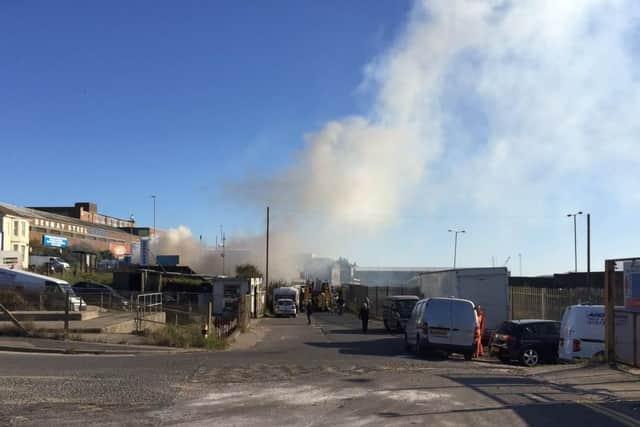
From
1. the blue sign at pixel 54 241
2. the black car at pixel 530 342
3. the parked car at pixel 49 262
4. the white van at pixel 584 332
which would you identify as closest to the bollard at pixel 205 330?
the black car at pixel 530 342

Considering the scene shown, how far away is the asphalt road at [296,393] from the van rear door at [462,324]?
318 cm

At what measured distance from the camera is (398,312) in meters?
32.9

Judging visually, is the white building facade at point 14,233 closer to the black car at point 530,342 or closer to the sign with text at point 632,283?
the black car at point 530,342

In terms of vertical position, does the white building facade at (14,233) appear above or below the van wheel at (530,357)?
above

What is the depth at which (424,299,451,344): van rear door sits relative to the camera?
66.9ft

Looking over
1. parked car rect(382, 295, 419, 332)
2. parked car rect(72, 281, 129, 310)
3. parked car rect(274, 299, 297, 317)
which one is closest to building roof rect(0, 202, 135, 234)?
parked car rect(274, 299, 297, 317)

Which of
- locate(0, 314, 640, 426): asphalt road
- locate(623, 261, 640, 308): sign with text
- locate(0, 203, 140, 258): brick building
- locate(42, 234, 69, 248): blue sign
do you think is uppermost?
locate(0, 203, 140, 258): brick building

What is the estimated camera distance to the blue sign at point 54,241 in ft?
301

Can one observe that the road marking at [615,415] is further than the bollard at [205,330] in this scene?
No

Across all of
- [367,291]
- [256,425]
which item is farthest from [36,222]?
[256,425]

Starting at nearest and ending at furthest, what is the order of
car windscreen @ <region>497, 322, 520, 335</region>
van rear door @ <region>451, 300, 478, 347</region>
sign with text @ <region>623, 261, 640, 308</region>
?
sign with text @ <region>623, 261, 640, 308</region>, car windscreen @ <region>497, 322, 520, 335</region>, van rear door @ <region>451, 300, 478, 347</region>

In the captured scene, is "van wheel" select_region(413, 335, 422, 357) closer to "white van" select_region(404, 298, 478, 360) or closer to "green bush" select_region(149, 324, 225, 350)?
"white van" select_region(404, 298, 478, 360)

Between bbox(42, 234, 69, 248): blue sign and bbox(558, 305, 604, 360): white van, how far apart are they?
85.0 metres

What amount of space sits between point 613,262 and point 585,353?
337 centimetres
